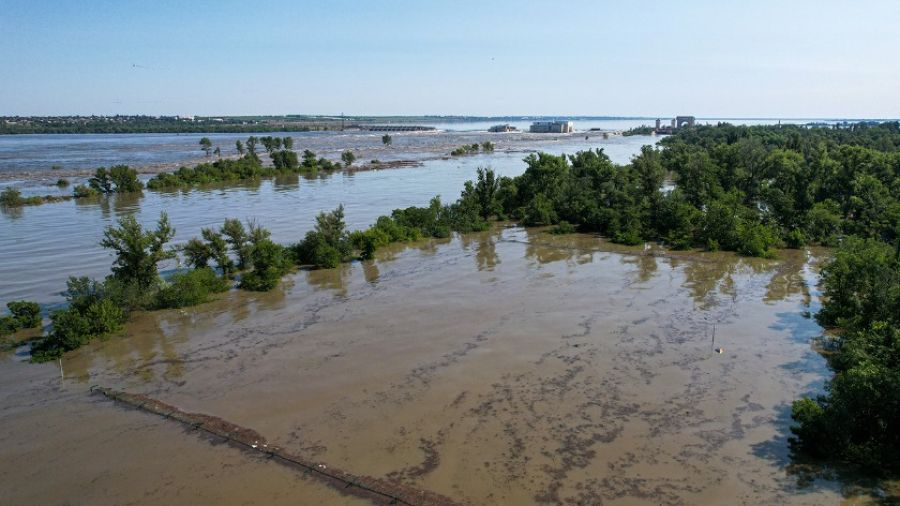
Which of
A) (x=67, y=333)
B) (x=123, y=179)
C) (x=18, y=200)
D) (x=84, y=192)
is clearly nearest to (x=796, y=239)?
(x=67, y=333)

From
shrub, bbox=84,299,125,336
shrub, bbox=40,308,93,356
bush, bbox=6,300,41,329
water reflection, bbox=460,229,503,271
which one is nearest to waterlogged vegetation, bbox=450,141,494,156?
water reflection, bbox=460,229,503,271

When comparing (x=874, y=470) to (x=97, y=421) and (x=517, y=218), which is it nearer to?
(x=97, y=421)

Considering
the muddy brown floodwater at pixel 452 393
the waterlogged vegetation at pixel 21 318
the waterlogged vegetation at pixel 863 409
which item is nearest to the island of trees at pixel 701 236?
the waterlogged vegetation at pixel 863 409

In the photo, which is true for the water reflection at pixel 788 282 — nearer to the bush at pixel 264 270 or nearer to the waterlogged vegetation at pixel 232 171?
the bush at pixel 264 270

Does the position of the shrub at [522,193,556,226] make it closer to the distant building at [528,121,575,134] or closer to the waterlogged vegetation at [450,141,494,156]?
the waterlogged vegetation at [450,141,494,156]

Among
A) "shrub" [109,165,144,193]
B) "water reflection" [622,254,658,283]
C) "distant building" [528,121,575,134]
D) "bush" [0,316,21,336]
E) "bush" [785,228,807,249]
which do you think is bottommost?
"bush" [0,316,21,336]
